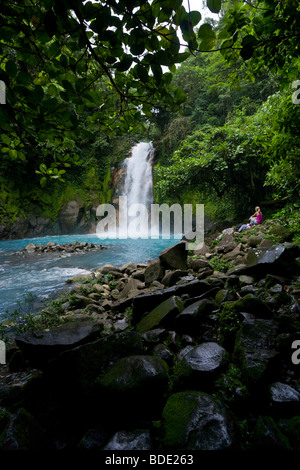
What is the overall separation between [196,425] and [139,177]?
63.0 ft

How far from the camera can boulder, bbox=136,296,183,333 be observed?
8.95ft

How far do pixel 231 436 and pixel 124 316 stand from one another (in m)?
2.73

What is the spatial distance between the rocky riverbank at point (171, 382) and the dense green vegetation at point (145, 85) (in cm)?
163

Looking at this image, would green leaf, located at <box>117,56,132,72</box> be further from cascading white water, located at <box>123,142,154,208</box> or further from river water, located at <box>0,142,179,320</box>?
cascading white water, located at <box>123,142,154,208</box>

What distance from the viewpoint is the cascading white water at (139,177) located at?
62.1 feet

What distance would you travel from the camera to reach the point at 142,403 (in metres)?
1.65

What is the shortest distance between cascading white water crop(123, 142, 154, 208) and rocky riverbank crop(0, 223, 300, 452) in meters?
16.4

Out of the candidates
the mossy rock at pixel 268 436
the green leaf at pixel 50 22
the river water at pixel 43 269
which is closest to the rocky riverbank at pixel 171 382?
the mossy rock at pixel 268 436

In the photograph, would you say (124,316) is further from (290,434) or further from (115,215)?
(115,215)

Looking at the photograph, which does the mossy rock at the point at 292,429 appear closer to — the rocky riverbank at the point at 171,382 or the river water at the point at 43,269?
the rocky riverbank at the point at 171,382

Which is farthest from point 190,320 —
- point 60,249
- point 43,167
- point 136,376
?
point 60,249

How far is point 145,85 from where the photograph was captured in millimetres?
1467

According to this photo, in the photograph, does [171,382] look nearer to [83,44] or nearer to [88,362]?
[88,362]
